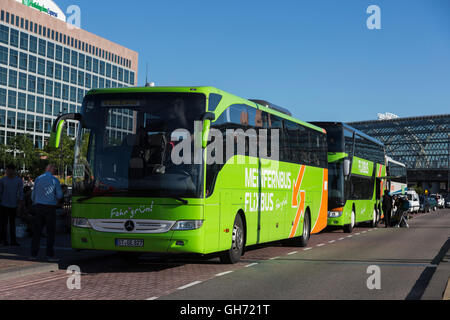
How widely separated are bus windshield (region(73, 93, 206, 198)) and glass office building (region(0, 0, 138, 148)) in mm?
79172

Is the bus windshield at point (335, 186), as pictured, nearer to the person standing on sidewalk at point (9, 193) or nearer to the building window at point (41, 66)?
the person standing on sidewalk at point (9, 193)

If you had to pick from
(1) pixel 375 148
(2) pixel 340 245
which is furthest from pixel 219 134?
(1) pixel 375 148

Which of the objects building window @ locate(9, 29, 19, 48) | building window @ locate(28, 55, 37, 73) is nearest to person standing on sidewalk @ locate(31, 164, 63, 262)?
building window @ locate(9, 29, 19, 48)

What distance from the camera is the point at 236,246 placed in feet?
43.3

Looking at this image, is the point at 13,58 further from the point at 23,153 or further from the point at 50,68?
the point at 23,153

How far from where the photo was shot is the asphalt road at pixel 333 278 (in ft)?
29.6

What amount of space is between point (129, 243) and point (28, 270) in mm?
1735

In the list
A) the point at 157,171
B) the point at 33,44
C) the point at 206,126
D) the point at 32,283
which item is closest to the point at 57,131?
the point at 157,171

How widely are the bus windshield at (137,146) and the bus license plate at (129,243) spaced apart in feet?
2.69

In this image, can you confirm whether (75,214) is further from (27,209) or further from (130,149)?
(27,209)

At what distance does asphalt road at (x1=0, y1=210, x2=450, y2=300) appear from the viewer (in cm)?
898

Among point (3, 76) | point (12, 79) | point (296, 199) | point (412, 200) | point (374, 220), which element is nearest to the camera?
point (296, 199)

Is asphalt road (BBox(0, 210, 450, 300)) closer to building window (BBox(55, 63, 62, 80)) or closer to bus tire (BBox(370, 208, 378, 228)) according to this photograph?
bus tire (BBox(370, 208, 378, 228))

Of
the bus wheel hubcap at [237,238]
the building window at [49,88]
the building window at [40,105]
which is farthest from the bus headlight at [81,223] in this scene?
the building window at [49,88]
